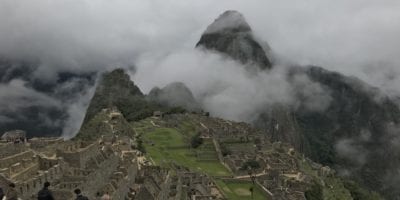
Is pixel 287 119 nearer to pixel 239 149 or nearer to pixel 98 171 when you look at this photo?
pixel 239 149

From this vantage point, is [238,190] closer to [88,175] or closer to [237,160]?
[237,160]

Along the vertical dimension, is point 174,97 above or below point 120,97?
above

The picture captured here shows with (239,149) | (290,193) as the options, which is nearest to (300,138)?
(239,149)

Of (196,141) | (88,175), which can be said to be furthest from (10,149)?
(196,141)

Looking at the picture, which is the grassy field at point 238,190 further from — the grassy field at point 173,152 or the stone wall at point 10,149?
the stone wall at point 10,149

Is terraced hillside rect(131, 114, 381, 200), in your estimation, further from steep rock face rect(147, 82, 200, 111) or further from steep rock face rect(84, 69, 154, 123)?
steep rock face rect(147, 82, 200, 111)

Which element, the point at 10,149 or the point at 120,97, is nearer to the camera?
the point at 10,149

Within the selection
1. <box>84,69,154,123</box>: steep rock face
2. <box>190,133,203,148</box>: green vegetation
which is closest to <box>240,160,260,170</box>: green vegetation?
<box>190,133,203,148</box>: green vegetation

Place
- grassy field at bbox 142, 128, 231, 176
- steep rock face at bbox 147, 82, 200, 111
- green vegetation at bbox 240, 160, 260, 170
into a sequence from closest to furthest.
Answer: grassy field at bbox 142, 128, 231, 176
green vegetation at bbox 240, 160, 260, 170
steep rock face at bbox 147, 82, 200, 111
